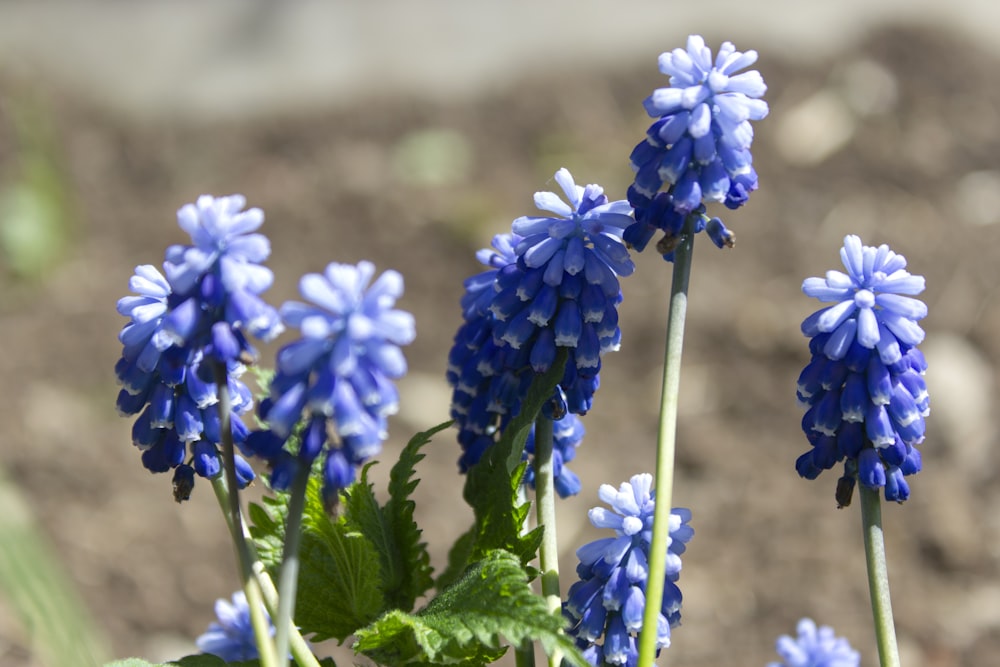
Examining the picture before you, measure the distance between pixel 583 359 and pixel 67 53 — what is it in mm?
8303

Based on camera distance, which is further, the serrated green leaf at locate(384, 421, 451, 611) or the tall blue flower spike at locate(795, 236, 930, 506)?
the serrated green leaf at locate(384, 421, 451, 611)

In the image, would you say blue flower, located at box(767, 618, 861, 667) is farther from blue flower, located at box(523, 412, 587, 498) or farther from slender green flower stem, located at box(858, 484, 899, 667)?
blue flower, located at box(523, 412, 587, 498)

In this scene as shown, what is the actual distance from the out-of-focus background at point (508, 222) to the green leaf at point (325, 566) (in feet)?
8.18

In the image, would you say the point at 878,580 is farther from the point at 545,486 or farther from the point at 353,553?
the point at 353,553

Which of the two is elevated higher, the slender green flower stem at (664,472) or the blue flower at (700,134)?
the blue flower at (700,134)

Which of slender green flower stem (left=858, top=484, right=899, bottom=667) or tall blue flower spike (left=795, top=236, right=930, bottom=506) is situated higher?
tall blue flower spike (left=795, top=236, right=930, bottom=506)

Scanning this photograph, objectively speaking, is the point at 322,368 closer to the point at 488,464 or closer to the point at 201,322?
the point at 201,322

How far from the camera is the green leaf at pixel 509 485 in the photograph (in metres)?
2.05

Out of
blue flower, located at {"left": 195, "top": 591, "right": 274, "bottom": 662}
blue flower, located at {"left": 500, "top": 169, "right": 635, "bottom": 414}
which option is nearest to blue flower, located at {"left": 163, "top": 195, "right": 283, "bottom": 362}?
blue flower, located at {"left": 500, "top": 169, "right": 635, "bottom": 414}

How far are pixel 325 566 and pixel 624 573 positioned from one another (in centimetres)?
66

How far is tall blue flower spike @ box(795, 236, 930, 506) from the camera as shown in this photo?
196 centimetres

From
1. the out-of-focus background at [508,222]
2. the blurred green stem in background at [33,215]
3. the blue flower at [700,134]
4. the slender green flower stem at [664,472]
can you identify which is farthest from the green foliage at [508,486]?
the blurred green stem in background at [33,215]

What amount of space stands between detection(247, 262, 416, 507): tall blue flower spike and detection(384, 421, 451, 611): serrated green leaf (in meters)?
0.66

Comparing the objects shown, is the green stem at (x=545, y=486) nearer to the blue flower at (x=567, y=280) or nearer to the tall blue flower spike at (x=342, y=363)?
the blue flower at (x=567, y=280)
